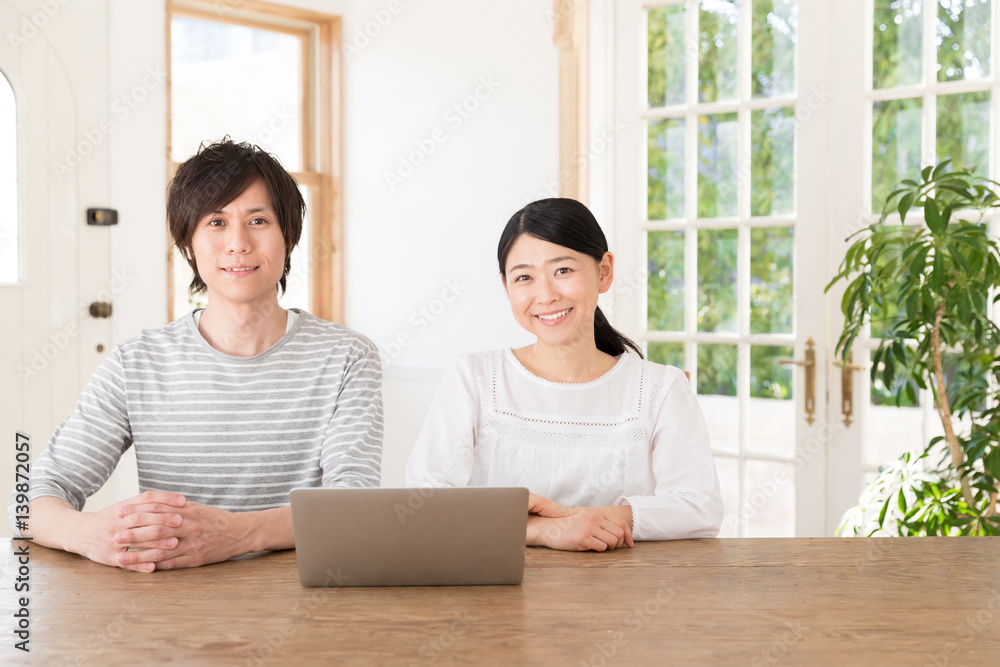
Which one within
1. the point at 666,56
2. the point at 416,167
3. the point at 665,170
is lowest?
the point at 665,170

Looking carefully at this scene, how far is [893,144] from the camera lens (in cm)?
289

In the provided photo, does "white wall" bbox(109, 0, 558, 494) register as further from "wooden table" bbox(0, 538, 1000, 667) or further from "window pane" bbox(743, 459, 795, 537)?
"wooden table" bbox(0, 538, 1000, 667)

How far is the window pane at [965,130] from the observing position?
9.02 feet

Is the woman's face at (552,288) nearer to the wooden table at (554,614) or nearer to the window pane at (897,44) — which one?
the wooden table at (554,614)

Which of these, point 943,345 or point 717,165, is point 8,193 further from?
point 943,345

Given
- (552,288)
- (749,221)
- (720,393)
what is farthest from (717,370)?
(552,288)

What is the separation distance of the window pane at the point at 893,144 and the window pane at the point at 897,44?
0.08 metres

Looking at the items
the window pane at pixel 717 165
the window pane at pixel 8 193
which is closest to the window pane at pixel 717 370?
the window pane at pixel 717 165

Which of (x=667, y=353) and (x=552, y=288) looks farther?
(x=667, y=353)

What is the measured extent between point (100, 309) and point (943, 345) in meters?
2.89

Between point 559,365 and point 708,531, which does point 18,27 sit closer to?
point 559,365

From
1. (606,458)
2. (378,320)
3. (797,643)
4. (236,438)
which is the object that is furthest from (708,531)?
(378,320)

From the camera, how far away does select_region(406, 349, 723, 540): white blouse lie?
171 centimetres

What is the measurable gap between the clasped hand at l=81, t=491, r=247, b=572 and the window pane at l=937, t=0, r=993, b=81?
8.43 feet
